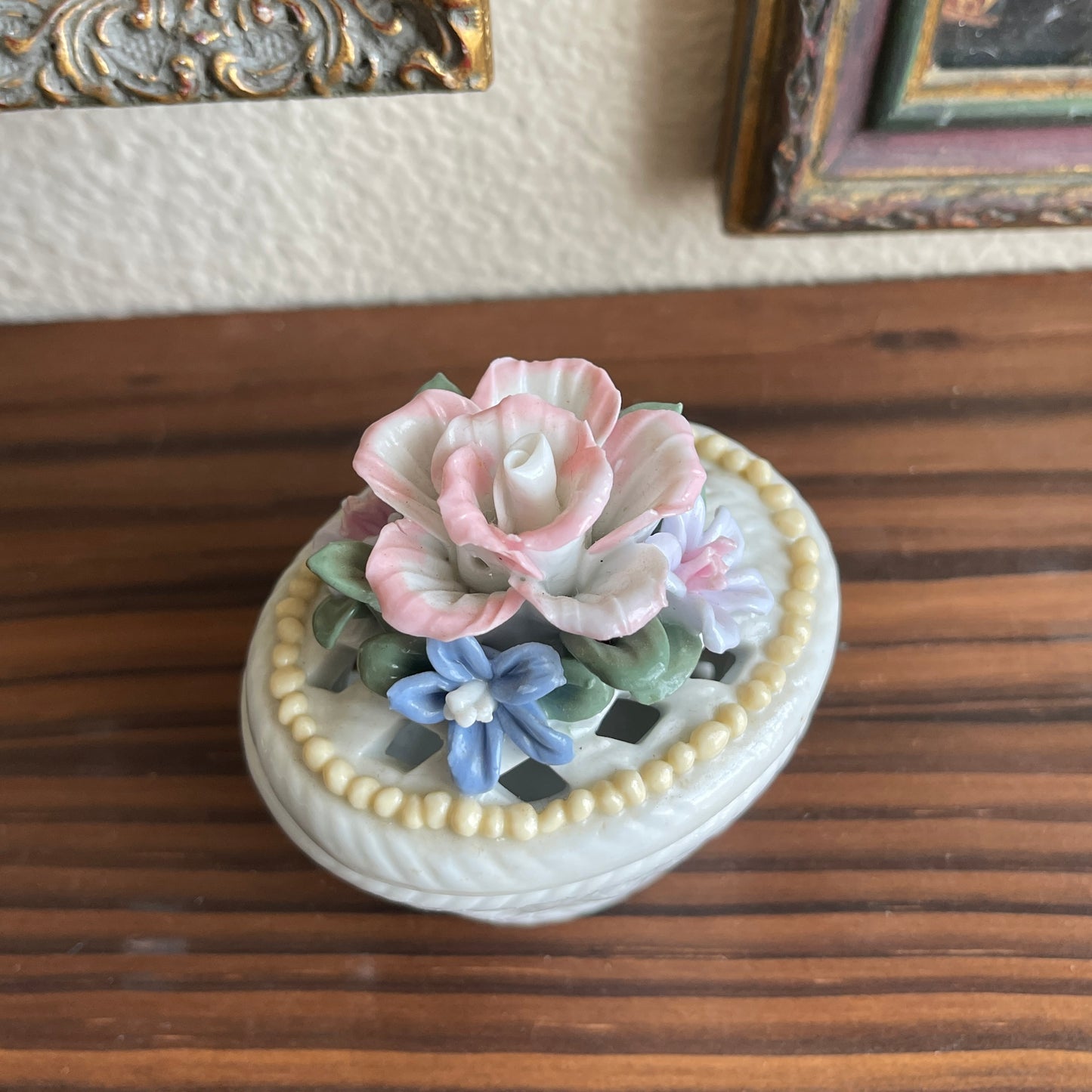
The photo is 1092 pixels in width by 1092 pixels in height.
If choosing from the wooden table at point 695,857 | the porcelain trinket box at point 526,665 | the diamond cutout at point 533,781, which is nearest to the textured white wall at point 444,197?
the wooden table at point 695,857

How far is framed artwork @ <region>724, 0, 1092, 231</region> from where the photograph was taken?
420 millimetres

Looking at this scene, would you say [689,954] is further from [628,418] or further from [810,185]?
[810,185]

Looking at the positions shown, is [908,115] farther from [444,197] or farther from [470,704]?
[470,704]

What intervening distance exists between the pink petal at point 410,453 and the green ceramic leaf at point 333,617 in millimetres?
47

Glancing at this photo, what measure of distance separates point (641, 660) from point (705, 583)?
47mm

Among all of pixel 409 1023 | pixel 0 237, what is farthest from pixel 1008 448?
pixel 0 237

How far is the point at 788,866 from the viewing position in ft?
1.23

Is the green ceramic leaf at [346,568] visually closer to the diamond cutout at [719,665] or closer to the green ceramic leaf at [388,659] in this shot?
the green ceramic leaf at [388,659]

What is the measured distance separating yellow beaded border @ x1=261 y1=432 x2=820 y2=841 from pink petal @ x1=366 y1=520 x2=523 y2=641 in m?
0.07

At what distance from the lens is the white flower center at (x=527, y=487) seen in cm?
26

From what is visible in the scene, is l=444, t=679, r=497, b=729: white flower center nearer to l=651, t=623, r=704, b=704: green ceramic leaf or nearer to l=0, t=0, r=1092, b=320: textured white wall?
l=651, t=623, r=704, b=704: green ceramic leaf

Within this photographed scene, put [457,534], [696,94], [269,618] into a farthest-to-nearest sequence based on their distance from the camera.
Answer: [696,94] → [269,618] → [457,534]

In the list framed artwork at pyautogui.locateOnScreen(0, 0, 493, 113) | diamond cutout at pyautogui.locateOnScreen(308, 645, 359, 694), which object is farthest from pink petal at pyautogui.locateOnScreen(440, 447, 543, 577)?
framed artwork at pyautogui.locateOnScreen(0, 0, 493, 113)

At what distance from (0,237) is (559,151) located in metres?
0.34
